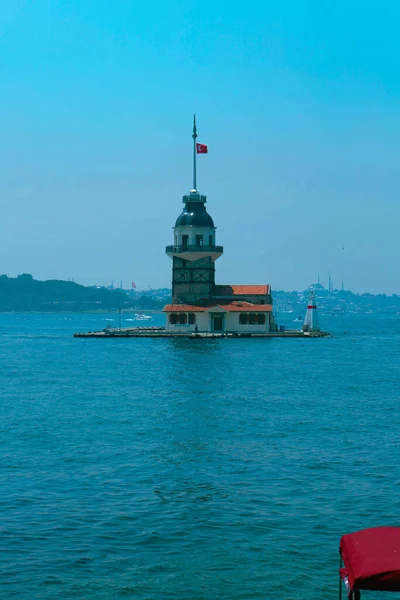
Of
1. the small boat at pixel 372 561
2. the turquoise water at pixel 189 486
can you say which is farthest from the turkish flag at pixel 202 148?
the small boat at pixel 372 561

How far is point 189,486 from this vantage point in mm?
25031

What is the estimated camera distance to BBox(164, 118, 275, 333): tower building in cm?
9938

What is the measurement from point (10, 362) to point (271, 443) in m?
49.2

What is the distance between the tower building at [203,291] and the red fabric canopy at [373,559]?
276 feet

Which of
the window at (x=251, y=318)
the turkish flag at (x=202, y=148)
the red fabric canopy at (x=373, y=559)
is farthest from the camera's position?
the turkish flag at (x=202, y=148)

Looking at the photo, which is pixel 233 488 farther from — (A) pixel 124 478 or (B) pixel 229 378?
(B) pixel 229 378

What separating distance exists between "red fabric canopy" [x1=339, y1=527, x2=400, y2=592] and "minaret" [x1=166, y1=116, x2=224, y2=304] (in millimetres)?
87981

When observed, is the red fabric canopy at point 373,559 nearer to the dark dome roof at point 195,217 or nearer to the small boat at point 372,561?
the small boat at point 372,561

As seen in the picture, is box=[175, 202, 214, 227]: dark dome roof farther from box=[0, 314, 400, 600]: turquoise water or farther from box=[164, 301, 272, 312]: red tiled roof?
box=[0, 314, 400, 600]: turquoise water

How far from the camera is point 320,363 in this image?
71938 millimetres

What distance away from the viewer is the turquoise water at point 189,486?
17.9m

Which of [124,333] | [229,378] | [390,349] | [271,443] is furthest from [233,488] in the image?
[124,333]

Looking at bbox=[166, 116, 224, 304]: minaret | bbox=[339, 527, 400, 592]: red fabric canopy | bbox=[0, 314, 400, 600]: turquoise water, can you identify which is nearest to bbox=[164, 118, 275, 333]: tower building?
bbox=[166, 116, 224, 304]: minaret

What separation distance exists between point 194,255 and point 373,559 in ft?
293
